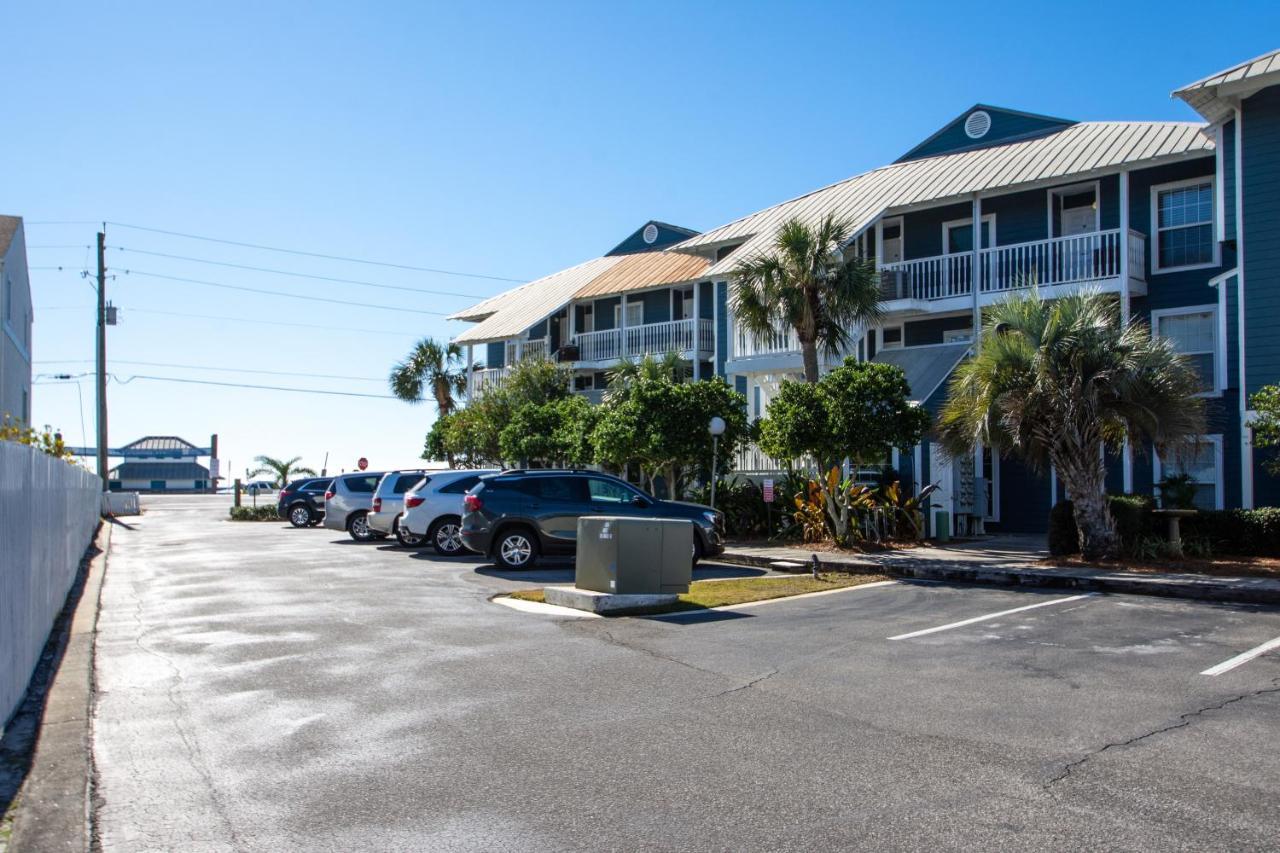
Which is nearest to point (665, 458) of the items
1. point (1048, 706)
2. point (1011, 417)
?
point (1011, 417)

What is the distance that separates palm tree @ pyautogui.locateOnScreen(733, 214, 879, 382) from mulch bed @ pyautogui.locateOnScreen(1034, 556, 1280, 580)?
21.6 feet

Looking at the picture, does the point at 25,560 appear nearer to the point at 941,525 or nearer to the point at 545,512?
the point at 545,512

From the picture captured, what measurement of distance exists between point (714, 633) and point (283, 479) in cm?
4498

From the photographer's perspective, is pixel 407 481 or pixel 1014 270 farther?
pixel 407 481

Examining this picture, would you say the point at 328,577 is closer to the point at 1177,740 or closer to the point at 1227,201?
the point at 1177,740

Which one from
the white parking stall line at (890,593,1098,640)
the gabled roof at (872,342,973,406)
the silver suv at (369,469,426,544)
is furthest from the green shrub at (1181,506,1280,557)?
the silver suv at (369,469,426,544)

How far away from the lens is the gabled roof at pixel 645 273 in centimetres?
3375

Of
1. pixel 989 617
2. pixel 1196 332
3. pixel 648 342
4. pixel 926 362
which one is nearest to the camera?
pixel 989 617

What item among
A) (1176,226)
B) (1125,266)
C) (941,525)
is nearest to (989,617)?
(941,525)

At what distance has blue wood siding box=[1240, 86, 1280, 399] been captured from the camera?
18.7 metres

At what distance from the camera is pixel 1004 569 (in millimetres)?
15930

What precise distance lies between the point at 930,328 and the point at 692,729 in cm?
2049

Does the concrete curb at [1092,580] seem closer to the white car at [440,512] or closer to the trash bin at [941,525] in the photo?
the trash bin at [941,525]

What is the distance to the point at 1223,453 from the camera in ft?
67.9
